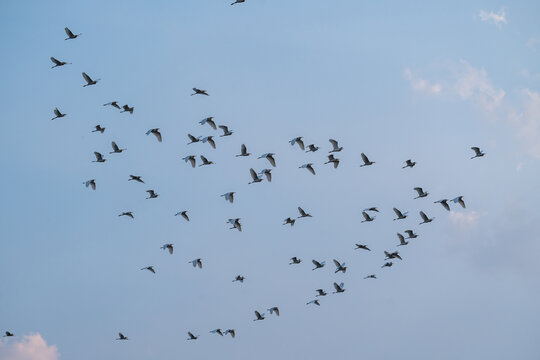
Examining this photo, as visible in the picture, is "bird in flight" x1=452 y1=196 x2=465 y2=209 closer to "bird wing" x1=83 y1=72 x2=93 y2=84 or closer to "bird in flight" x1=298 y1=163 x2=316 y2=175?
"bird in flight" x1=298 y1=163 x2=316 y2=175

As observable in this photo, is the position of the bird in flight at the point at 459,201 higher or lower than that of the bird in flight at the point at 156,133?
higher

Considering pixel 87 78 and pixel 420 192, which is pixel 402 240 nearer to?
pixel 420 192

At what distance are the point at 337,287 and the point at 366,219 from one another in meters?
11.6

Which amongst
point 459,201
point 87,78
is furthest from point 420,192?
point 87,78

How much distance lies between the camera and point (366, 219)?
103562mm

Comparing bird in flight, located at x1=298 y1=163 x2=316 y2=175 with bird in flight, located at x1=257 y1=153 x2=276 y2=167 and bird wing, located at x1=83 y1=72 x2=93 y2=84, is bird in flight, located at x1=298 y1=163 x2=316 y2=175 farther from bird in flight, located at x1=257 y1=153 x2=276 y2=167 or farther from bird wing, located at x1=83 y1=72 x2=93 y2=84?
bird wing, located at x1=83 y1=72 x2=93 y2=84

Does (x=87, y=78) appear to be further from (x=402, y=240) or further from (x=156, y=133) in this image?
(x=402, y=240)

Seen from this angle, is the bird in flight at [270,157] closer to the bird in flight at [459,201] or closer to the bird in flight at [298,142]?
the bird in flight at [298,142]

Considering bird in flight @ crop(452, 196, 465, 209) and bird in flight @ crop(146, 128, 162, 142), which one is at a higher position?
bird in flight @ crop(452, 196, 465, 209)

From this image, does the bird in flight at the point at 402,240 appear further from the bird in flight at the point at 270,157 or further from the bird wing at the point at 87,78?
the bird wing at the point at 87,78

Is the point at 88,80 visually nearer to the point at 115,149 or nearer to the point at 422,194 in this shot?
the point at 115,149

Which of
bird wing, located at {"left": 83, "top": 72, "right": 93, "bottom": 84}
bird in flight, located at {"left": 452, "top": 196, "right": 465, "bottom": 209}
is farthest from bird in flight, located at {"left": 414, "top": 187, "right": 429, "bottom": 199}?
bird wing, located at {"left": 83, "top": 72, "right": 93, "bottom": 84}

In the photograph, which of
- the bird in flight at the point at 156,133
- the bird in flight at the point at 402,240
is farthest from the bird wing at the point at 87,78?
the bird in flight at the point at 402,240

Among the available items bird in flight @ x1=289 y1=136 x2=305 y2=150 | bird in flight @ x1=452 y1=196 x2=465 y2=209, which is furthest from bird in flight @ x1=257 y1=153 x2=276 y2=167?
bird in flight @ x1=452 y1=196 x2=465 y2=209
